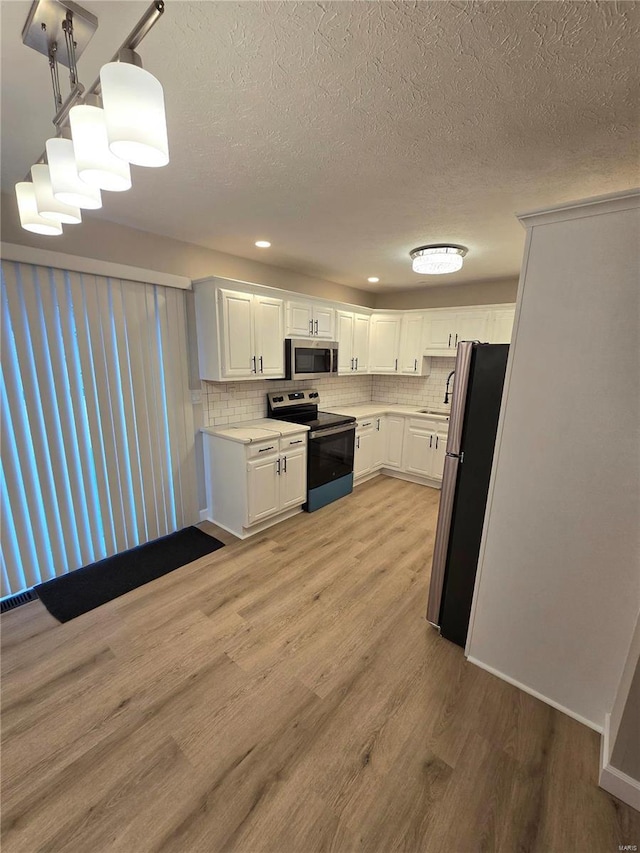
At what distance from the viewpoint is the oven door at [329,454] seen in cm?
356

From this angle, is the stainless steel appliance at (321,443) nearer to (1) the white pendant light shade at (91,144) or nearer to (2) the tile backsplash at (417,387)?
(2) the tile backsplash at (417,387)

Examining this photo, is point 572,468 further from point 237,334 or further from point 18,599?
point 18,599

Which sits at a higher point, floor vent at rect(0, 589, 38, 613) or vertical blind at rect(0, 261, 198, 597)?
vertical blind at rect(0, 261, 198, 597)

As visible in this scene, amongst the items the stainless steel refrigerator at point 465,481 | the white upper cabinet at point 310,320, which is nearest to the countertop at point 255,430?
the white upper cabinet at point 310,320

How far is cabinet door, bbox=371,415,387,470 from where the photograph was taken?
455 centimetres

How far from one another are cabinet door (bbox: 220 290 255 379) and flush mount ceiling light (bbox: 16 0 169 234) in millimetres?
1723

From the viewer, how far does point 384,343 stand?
4762mm

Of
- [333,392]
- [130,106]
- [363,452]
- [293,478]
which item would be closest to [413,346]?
[333,392]

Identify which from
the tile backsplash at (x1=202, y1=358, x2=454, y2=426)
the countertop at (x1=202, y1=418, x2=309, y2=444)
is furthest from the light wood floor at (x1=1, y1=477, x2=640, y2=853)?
the tile backsplash at (x1=202, y1=358, x2=454, y2=426)

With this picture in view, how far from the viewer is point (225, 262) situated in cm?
327

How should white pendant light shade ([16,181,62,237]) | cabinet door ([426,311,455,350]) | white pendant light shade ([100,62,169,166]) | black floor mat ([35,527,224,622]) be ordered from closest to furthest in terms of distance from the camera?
white pendant light shade ([100,62,169,166]) → white pendant light shade ([16,181,62,237]) → black floor mat ([35,527,224,622]) → cabinet door ([426,311,455,350])

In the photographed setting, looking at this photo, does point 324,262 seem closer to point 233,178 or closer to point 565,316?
point 233,178

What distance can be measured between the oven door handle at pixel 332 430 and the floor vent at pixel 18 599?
2.46 metres

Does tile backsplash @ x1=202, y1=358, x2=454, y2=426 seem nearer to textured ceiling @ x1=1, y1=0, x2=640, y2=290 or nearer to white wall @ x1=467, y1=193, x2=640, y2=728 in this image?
textured ceiling @ x1=1, y1=0, x2=640, y2=290
